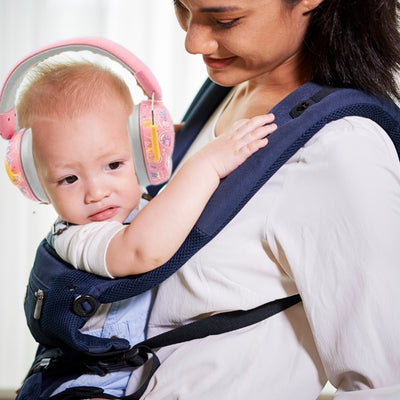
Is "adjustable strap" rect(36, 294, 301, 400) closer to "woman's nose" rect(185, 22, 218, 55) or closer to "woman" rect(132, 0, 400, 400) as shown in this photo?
"woman" rect(132, 0, 400, 400)

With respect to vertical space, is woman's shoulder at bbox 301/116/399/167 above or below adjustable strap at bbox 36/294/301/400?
above

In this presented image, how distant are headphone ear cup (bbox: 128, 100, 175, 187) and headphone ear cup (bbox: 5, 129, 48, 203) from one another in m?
0.19

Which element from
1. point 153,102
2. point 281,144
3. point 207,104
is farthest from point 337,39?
point 207,104

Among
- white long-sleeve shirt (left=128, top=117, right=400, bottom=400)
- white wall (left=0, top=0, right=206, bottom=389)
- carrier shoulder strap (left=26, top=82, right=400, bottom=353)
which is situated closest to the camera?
white long-sleeve shirt (left=128, top=117, right=400, bottom=400)

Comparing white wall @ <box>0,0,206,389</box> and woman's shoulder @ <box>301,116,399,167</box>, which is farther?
white wall @ <box>0,0,206,389</box>

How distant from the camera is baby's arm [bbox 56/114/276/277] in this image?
1137mm

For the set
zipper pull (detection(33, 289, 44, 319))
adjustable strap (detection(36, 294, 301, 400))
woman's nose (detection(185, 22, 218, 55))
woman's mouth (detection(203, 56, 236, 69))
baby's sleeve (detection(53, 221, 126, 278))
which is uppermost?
woman's nose (detection(185, 22, 218, 55))

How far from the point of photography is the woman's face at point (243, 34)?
46.0 inches

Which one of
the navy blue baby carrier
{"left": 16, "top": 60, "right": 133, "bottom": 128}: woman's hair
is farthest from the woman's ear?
{"left": 16, "top": 60, "right": 133, "bottom": 128}: woman's hair

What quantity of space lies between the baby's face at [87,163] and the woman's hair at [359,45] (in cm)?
39

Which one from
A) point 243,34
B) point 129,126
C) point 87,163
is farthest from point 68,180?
point 243,34

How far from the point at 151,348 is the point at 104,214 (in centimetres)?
27

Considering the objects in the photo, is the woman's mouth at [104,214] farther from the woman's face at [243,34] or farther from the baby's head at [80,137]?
the woman's face at [243,34]

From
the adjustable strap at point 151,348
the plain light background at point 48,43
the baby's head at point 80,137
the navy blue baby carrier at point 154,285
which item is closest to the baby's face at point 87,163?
the baby's head at point 80,137
